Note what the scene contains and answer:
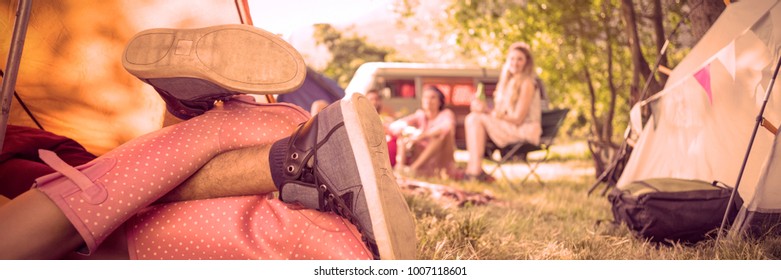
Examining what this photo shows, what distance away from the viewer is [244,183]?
1.26m

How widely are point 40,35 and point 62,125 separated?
0.84ft

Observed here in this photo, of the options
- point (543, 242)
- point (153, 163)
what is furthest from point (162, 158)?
point (543, 242)

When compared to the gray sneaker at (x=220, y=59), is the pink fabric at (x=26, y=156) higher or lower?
lower

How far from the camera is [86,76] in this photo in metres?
1.91

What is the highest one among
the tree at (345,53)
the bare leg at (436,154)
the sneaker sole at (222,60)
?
the sneaker sole at (222,60)

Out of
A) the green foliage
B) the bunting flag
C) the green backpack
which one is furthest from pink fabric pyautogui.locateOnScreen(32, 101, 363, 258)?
the green foliage

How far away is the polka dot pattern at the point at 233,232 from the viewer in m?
1.28

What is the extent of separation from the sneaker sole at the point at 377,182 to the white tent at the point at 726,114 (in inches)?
44.0

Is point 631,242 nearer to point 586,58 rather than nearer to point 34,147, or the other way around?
point 34,147

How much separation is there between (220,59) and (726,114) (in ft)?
5.67

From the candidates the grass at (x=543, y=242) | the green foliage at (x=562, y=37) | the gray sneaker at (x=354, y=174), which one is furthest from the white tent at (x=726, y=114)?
the green foliage at (x=562, y=37)

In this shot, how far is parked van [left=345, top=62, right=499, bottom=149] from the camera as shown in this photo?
25.1ft

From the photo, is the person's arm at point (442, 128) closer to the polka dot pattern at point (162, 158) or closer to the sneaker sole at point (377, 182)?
the polka dot pattern at point (162, 158)

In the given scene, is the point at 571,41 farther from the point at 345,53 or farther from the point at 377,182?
the point at 345,53
